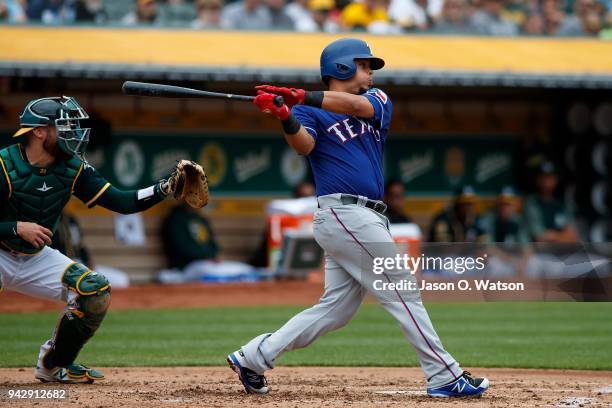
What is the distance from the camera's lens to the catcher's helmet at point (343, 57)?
592 centimetres

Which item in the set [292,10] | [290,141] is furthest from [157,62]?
[290,141]

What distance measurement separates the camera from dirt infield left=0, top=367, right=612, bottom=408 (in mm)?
5652

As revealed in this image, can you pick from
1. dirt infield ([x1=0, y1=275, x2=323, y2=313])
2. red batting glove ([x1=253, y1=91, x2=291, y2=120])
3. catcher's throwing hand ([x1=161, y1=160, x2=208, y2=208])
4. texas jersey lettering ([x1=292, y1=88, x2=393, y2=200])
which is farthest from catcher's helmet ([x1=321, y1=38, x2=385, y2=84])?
dirt infield ([x1=0, y1=275, x2=323, y2=313])

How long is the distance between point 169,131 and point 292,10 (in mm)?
2316

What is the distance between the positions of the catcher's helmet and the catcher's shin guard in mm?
1637

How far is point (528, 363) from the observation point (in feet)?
25.6

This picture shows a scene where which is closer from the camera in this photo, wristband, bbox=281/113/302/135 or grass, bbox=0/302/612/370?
wristband, bbox=281/113/302/135

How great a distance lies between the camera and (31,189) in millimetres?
6098

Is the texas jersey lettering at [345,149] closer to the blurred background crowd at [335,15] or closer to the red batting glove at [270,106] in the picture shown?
the red batting glove at [270,106]

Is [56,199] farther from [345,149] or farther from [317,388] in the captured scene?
[317,388]

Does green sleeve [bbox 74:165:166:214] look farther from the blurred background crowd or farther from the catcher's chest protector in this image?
the blurred background crowd

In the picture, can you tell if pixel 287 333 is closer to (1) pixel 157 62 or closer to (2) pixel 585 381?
(2) pixel 585 381

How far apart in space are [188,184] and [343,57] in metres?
1.09

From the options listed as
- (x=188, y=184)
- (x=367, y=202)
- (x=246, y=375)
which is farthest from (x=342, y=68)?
(x=246, y=375)
